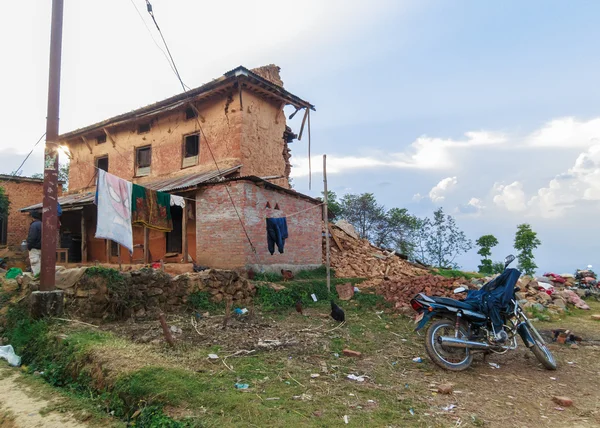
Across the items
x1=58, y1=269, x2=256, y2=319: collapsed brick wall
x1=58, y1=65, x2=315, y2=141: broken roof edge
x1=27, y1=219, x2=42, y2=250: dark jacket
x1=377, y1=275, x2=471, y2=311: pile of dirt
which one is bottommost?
x1=377, y1=275, x2=471, y2=311: pile of dirt

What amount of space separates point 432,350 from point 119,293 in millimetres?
5823

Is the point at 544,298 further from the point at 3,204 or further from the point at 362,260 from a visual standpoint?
the point at 3,204

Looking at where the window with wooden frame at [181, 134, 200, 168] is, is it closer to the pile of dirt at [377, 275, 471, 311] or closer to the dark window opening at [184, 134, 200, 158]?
the dark window opening at [184, 134, 200, 158]

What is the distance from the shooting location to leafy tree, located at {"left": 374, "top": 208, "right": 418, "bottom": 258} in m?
27.8

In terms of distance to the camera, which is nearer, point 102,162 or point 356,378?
point 356,378

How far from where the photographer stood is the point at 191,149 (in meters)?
16.3

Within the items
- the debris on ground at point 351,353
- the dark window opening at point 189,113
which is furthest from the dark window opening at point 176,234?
the debris on ground at point 351,353

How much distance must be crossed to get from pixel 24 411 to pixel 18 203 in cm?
2073

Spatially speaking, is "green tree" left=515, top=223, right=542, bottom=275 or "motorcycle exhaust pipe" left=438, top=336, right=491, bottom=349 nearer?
"motorcycle exhaust pipe" left=438, top=336, right=491, bottom=349

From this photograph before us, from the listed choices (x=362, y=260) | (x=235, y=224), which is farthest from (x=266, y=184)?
(x=362, y=260)

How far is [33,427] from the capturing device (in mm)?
3516

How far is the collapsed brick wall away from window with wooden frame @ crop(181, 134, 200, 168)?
7.74 meters

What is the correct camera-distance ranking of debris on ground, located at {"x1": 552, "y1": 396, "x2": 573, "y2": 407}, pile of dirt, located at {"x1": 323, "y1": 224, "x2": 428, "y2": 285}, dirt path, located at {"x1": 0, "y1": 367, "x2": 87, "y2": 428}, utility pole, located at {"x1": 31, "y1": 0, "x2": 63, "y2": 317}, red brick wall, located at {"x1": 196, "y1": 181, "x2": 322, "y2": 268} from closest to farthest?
dirt path, located at {"x1": 0, "y1": 367, "x2": 87, "y2": 428}
debris on ground, located at {"x1": 552, "y1": 396, "x2": 573, "y2": 407}
utility pole, located at {"x1": 31, "y1": 0, "x2": 63, "y2": 317}
red brick wall, located at {"x1": 196, "y1": 181, "x2": 322, "y2": 268}
pile of dirt, located at {"x1": 323, "y1": 224, "x2": 428, "y2": 285}

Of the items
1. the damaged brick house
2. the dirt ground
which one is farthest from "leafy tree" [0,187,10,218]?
the dirt ground
